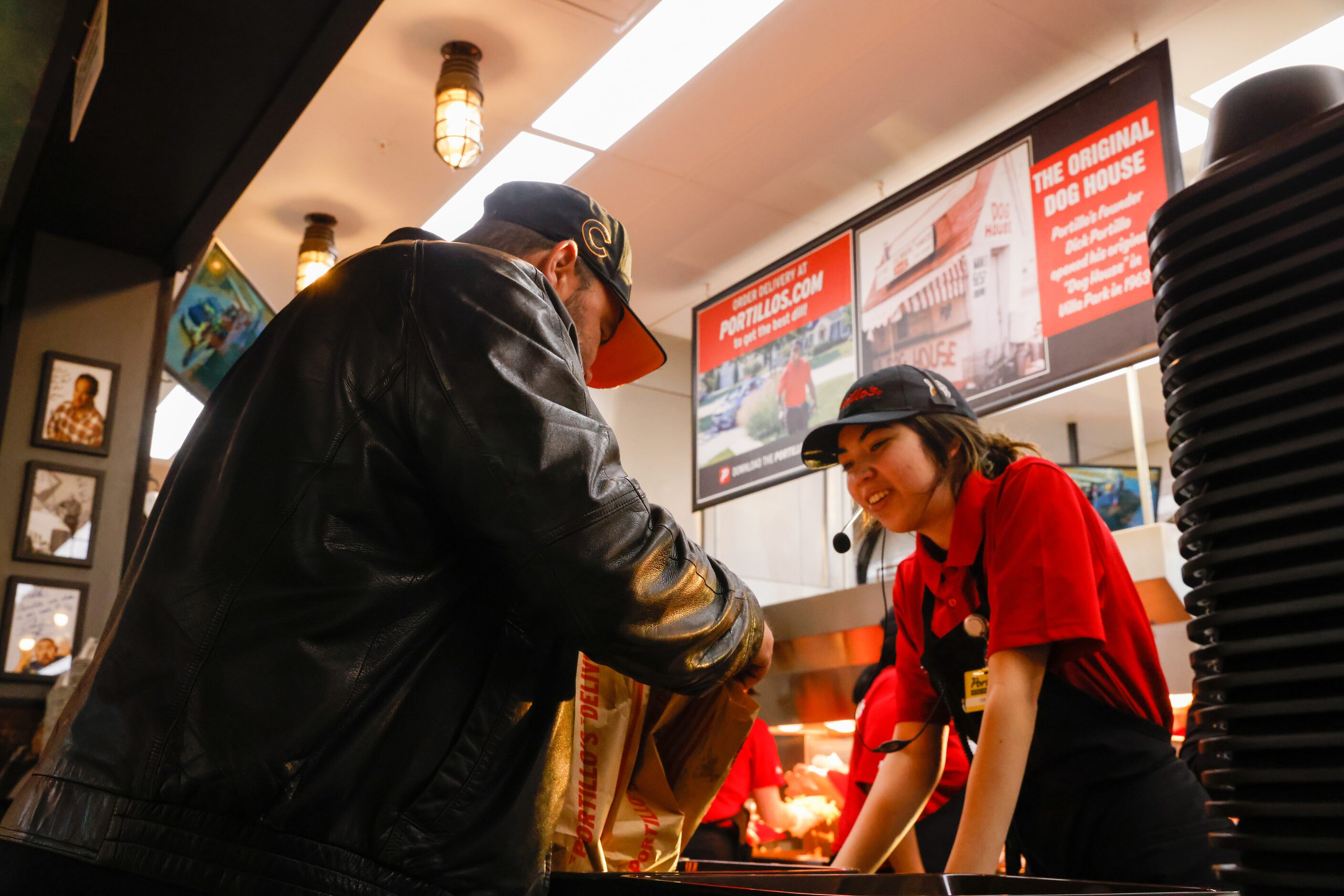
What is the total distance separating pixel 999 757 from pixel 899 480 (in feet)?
2.21

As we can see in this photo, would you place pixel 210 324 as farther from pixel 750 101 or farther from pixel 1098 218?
pixel 1098 218

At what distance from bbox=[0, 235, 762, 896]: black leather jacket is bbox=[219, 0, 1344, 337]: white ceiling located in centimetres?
332

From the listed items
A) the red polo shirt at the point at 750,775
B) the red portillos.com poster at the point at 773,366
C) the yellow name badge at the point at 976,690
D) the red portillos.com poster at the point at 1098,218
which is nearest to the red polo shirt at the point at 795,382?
the red portillos.com poster at the point at 773,366

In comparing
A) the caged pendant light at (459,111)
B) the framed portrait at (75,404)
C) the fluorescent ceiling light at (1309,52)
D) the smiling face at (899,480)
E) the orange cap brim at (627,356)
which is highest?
the fluorescent ceiling light at (1309,52)

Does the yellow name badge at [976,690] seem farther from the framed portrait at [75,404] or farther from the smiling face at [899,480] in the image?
the framed portrait at [75,404]

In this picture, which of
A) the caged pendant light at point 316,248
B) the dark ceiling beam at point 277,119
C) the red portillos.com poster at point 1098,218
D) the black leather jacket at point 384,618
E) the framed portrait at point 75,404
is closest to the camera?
the black leather jacket at point 384,618

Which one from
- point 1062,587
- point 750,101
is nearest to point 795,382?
point 750,101

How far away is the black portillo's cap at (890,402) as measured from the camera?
215 cm

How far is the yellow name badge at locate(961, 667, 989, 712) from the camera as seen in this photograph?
6.36 feet

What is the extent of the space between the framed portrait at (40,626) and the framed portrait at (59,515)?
0.09 m

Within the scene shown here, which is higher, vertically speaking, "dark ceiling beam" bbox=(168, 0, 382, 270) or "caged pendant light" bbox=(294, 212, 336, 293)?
"caged pendant light" bbox=(294, 212, 336, 293)

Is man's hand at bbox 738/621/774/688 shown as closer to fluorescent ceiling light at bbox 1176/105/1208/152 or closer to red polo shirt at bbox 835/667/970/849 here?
red polo shirt at bbox 835/667/970/849

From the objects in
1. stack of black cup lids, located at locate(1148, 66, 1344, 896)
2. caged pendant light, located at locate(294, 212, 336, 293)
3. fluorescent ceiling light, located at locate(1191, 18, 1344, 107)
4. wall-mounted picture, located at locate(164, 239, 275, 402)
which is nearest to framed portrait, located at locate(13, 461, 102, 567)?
wall-mounted picture, located at locate(164, 239, 275, 402)

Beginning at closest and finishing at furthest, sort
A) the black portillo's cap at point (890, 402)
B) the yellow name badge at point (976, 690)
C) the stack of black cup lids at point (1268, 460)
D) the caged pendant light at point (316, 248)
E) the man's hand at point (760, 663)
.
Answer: the stack of black cup lids at point (1268, 460) → the man's hand at point (760, 663) → the yellow name badge at point (976, 690) → the black portillo's cap at point (890, 402) → the caged pendant light at point (316, 248)
